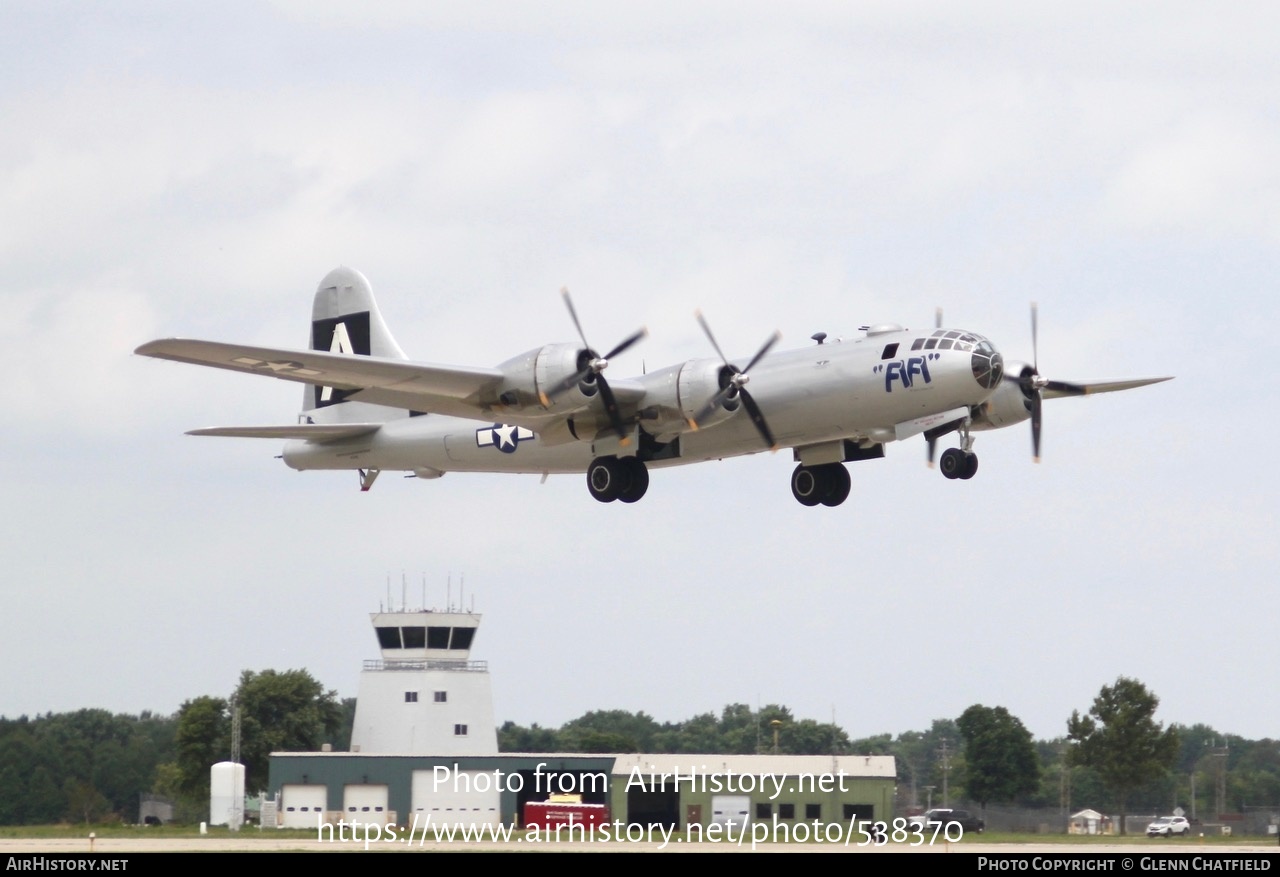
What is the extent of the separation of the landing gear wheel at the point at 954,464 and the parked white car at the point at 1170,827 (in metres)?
17.6

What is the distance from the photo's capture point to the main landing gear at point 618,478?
34.3m

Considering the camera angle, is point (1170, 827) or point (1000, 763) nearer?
point (1170, 827)

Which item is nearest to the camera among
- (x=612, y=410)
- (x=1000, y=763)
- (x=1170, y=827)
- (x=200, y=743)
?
(x=612, y=410)

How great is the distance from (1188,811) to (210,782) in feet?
106

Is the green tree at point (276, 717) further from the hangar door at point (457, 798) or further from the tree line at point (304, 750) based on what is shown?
the hangar door at point (457, 798)

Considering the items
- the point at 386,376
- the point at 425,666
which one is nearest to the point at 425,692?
the point at 425,666

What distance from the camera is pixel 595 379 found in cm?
3206

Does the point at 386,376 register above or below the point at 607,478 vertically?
above

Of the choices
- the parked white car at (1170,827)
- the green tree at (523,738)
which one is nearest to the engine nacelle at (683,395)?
the parked white car at (1170,827)

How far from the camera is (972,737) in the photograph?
5675 centimetres

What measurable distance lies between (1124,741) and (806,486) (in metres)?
20.8

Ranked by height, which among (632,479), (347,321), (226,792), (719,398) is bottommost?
(226,792)

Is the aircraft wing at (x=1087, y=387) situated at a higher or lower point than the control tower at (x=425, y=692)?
higher

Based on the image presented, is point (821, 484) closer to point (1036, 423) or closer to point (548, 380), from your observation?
point (1036, 423)
